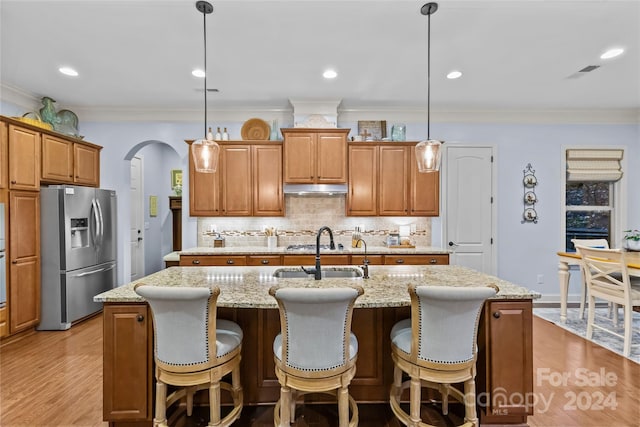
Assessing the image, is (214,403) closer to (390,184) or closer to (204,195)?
(204,195)

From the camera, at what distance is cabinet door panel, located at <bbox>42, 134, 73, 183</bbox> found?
365 cm

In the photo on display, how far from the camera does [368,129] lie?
15.0 ft

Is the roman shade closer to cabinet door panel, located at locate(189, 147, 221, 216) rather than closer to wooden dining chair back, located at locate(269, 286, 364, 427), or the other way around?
wooden dining chair back, located at locate(269, 286, 364, 427)

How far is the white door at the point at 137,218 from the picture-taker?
548 cm

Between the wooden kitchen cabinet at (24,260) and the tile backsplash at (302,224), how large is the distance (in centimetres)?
187

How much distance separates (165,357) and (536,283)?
5.14 metres

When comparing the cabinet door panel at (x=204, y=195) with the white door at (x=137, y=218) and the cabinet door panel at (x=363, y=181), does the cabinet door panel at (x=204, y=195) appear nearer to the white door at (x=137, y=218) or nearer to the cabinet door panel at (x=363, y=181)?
the cabinet door panel at (x=363, y=181)

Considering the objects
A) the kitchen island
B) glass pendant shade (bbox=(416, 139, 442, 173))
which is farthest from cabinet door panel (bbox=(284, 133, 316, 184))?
the kitchen island

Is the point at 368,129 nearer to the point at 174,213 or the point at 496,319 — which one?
the point at 496,319

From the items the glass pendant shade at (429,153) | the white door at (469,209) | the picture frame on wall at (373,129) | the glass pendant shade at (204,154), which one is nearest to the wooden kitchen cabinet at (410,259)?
the white door at (469,209)

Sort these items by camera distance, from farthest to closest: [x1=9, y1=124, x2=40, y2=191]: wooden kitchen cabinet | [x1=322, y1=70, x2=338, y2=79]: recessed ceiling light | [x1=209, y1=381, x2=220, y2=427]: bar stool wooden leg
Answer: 1. [x1=322, y1=70, x2=338, y2=79]: recessed ceiling light
2. [x1=9, y1=124, x2=40, y2=191]: wooden kitchen cabinet
3. [x1=209, y1=381, x2=220, y2=427]: bar stool wooden leg

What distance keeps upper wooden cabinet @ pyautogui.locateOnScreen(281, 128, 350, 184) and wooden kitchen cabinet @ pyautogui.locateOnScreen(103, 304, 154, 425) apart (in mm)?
2649

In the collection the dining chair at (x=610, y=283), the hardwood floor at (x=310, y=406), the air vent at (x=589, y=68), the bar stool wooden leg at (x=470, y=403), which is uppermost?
the air vent at (x=589, y=68)

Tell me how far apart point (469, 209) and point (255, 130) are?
332 cm
